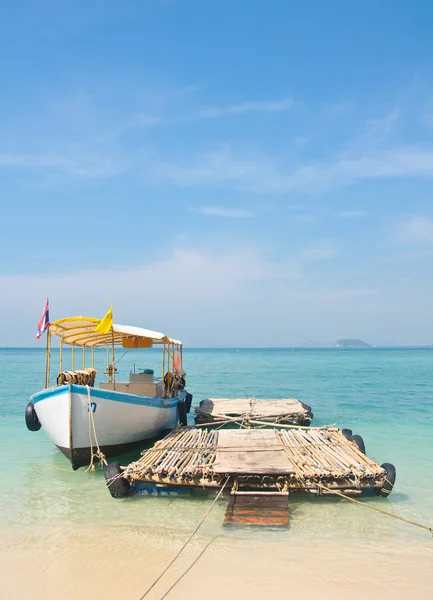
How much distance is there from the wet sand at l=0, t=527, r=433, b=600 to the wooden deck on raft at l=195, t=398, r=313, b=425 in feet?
29.0

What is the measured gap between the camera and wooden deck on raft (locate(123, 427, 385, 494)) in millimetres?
9094

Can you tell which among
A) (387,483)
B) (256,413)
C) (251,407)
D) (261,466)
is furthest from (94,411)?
(251,407)

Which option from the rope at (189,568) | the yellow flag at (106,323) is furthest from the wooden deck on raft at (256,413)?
the rope at (189,568)

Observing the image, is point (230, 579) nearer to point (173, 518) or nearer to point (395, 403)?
point (173, 518)

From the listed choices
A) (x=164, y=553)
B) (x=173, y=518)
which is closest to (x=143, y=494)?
(x=173, y=518)

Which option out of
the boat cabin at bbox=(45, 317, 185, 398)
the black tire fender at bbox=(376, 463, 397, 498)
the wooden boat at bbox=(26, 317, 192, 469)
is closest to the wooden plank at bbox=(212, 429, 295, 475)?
the black tire fender at bbox=(376, 463, 397, 498)

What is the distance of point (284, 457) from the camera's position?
33.1ft

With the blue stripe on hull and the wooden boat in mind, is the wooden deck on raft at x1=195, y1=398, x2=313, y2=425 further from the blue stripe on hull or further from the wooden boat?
the blue stripe on hull

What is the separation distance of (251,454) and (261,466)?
3.52ft

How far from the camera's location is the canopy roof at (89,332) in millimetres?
12266

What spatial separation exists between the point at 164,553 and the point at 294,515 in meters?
2.61

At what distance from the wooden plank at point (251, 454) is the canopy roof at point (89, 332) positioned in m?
3.34

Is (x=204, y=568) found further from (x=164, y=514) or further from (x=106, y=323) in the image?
(x=106, y=323)

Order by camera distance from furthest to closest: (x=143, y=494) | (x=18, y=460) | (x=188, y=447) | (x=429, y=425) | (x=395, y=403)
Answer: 1. (x=395, y=403)
2. (x=429, y=425)
3. (x=18, y=460)
4. (x=188, y=447)
5. (x=143, y=494)
